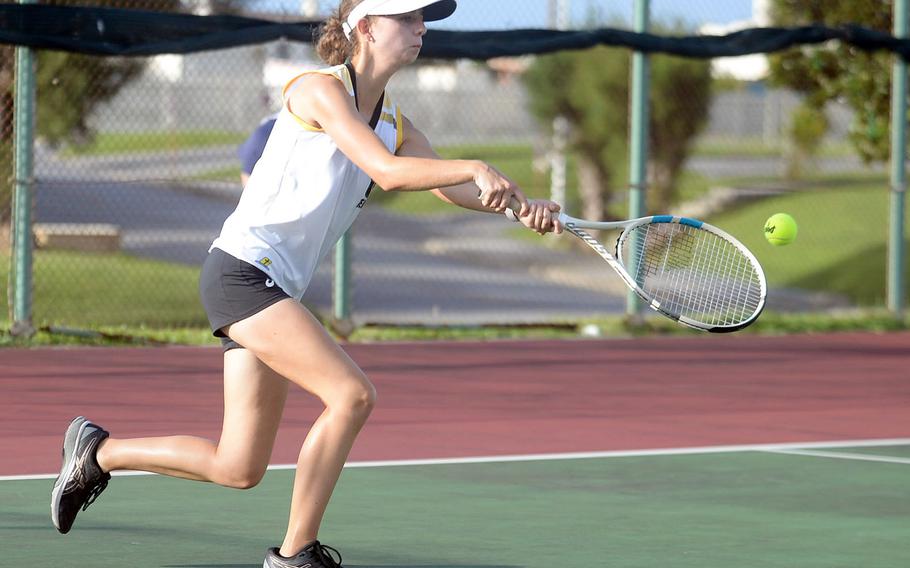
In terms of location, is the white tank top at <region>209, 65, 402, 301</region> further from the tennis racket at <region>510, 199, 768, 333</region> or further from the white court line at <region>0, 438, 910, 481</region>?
the white court line at <region>0, 438, 910, 481</region>

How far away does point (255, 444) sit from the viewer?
4875mm

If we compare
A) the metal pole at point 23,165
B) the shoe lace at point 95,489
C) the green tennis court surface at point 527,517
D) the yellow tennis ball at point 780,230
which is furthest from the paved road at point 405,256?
the shoe lace at point 95,489

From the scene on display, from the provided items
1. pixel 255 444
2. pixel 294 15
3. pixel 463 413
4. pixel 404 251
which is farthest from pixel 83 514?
pixel 404 251

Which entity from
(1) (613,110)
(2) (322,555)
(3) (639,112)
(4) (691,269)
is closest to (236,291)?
(2) (322,555)

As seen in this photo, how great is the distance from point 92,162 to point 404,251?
6.71 m

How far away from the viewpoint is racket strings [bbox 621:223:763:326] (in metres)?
5.91

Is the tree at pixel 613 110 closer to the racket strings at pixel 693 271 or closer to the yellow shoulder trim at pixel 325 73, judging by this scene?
the racket strings at pixel 693 271

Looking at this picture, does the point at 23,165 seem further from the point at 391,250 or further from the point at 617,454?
the point at 391,250

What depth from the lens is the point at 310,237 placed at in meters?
4.78

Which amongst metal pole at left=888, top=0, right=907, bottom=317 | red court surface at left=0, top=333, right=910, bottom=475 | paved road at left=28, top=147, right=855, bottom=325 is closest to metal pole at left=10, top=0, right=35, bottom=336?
red court surface at left=0, top=333, right=910, bottom=475

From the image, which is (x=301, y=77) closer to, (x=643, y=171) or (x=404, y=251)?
(x=643, y=171)

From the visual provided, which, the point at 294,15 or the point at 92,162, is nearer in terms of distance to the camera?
the point at 294,15

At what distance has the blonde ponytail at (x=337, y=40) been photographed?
4873mm

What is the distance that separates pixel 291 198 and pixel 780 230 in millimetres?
1876
